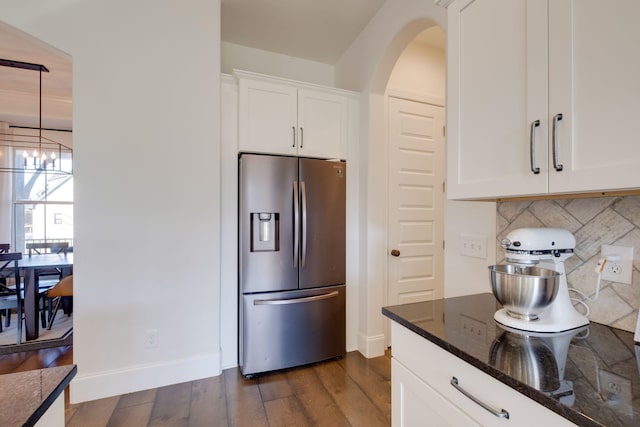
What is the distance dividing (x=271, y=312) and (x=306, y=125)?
5.14 ft

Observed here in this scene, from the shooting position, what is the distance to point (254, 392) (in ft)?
6.79

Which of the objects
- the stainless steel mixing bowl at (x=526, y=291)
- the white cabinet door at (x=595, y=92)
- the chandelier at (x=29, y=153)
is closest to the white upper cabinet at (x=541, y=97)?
the white cabinet door at (x=595, y=92)

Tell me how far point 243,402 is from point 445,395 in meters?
1.52

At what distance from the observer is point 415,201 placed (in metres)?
2.79

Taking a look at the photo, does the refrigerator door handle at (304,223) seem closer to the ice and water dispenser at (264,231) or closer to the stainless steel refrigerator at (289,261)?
the stainless steel refrigerator at (289,261)

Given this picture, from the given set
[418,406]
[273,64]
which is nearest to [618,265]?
[418,406]

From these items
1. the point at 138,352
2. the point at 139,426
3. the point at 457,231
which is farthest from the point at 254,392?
the point at 457,231

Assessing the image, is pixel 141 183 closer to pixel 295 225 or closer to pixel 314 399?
pixel 295 225

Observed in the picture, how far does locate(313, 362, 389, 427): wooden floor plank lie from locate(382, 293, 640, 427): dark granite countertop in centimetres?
103

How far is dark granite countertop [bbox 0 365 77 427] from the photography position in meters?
0.58

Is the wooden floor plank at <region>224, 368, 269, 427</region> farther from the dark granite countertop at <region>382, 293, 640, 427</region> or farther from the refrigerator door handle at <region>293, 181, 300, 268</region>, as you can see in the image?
the dark granite countertop at <region>382, 293, 640, 427</region>

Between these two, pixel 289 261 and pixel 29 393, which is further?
pixel 289 261

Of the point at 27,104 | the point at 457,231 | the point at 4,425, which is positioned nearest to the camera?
the point at 4,425

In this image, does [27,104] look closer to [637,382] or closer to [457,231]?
[457,231]
